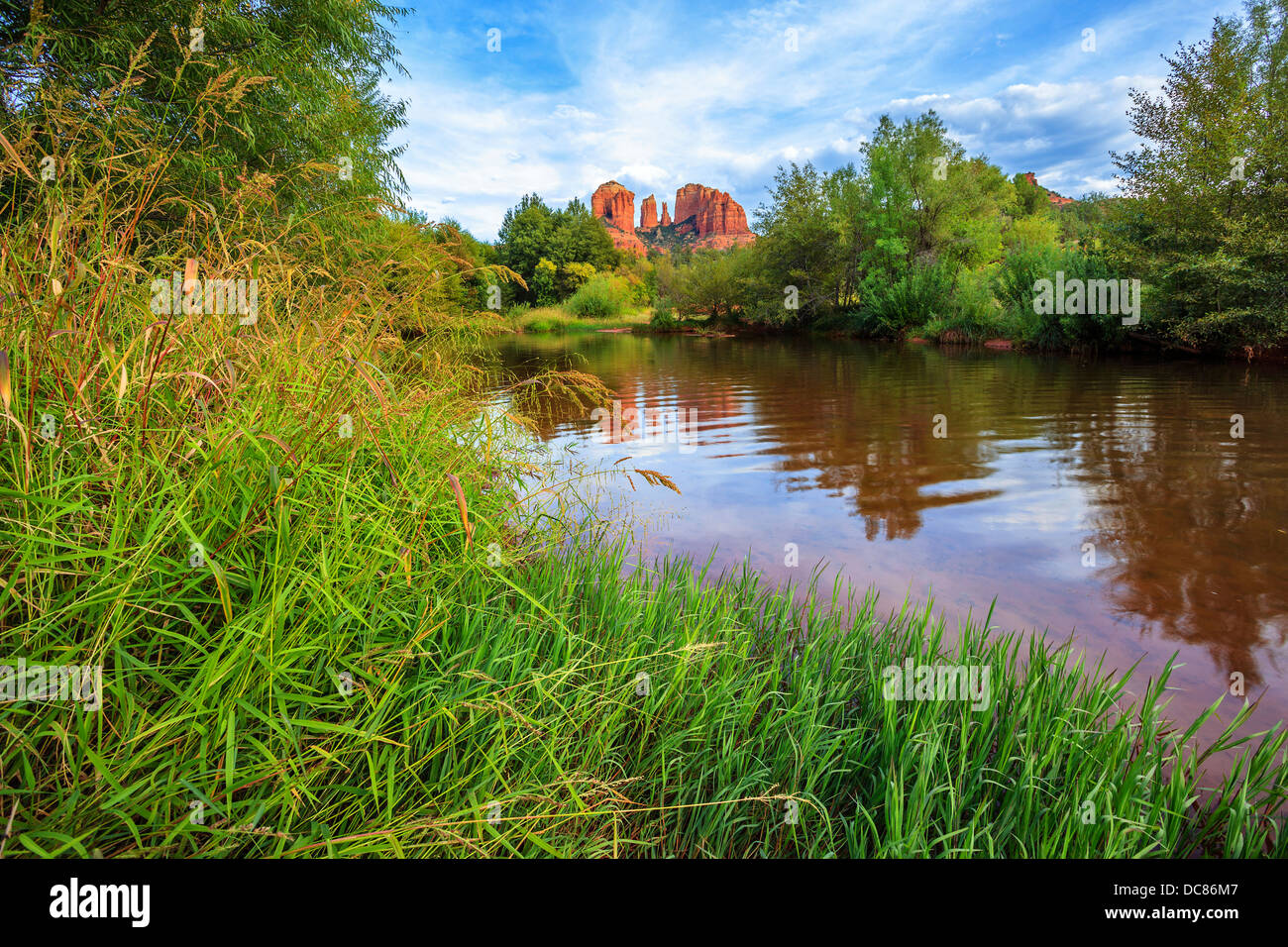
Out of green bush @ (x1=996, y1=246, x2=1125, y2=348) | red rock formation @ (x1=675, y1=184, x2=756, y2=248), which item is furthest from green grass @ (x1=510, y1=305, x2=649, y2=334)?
red rock formation @ (x1=675, y1=184, x2=756, y2=248)

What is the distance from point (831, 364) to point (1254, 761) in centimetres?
2121

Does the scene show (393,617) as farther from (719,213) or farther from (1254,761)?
(719,213)

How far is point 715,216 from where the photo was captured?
183625 mm

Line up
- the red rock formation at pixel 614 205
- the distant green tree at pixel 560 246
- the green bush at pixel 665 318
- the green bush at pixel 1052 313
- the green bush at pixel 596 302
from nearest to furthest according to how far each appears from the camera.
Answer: the green bush at pixel 1052 313 → the green bush at pixel 665 318 → the green bush at pixel 596 302 → the distant green tree at pixel 560 246 → the red rock formation at pixel 614 205

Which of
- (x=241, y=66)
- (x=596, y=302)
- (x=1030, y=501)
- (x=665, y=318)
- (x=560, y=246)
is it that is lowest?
(x=1030, y=501)

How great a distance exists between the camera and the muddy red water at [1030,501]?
432cm

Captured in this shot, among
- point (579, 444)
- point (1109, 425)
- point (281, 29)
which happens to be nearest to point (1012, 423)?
point (1109, 425)

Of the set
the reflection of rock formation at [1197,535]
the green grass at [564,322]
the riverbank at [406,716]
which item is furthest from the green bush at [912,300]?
the riverbank at [406,716]

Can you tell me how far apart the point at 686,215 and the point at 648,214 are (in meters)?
15.7

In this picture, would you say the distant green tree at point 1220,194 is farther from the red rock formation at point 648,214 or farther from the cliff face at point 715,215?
the red rock formation at point 648,214

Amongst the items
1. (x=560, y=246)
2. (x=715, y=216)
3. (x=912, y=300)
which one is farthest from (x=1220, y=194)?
(x=715, y=216)

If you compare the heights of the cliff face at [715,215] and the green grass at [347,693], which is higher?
the cliff face at [715,215]

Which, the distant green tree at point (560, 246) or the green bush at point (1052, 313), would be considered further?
the distant green tree at point (560, 246)

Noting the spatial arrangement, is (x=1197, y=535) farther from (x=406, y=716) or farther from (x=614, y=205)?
(x=614, y=205)
